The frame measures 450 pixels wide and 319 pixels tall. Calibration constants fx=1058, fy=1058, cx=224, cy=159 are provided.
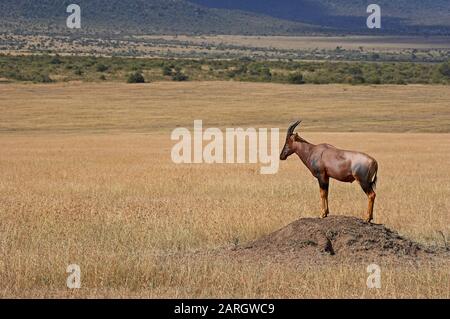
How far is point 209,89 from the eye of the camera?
6712 cm

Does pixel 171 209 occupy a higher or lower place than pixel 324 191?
lower

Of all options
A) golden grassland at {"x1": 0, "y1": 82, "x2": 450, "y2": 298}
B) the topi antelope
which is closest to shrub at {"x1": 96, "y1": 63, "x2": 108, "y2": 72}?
golden grassland at {"x1": 0, "y1": 82, "x2": 450, "y2": 298}

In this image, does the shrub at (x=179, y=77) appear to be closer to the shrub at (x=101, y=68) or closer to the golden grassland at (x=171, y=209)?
the shrub at (x=101, y=68)

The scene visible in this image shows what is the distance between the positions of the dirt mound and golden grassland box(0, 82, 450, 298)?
431 mm

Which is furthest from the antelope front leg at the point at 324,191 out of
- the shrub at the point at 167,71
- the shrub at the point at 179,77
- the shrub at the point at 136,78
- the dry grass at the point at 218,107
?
the shrub at the point at 167,71

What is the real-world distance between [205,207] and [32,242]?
444 cm

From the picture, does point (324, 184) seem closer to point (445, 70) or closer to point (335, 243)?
point (335, 243)

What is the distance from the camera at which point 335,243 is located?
531 inches

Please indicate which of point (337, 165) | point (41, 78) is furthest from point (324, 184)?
point (41, 78)

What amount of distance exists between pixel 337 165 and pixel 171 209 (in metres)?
5.36

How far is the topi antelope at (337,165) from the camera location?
44.3 feet

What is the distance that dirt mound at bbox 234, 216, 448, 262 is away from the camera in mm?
13273

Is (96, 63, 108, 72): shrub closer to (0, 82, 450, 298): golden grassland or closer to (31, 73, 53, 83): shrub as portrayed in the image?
(31, 73, 53, 83): shrub
